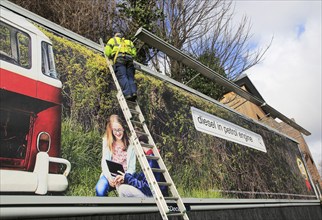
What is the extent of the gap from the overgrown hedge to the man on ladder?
0.67 feet

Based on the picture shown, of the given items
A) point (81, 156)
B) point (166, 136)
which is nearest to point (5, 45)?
point (81, 156)

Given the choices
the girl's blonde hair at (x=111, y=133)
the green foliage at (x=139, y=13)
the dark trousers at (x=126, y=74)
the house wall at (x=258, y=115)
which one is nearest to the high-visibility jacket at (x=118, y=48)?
the dark trousers at (x=126, y=74)

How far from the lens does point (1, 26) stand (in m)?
3.49

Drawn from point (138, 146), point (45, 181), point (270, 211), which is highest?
point (138, 146)

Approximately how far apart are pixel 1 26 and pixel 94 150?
199cm

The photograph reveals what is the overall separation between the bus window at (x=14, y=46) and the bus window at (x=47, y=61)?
0.68 feet

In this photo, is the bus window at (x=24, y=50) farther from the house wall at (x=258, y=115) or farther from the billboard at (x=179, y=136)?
the house wall at (x=258, y=115)

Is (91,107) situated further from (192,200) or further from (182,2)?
(182,2)

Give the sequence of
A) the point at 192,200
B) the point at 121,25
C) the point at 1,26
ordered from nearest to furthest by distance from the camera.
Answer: the point at 1,26 < the point at 192,200 < the point at 121,25

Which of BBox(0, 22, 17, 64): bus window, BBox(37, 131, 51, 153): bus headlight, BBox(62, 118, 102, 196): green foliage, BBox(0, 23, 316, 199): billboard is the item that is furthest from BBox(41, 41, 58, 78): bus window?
BBox(37, 131, 51, 153): bus headlight

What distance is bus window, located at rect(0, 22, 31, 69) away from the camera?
11.1 ft

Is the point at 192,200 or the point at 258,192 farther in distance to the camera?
the point at 258,192

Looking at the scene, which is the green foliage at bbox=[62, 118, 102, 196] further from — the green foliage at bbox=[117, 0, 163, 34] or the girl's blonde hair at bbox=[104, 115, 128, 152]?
the green foliage at bbox=[117, 0, 163, 34]

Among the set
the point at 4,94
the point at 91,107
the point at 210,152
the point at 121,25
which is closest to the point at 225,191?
the point at 210,152
